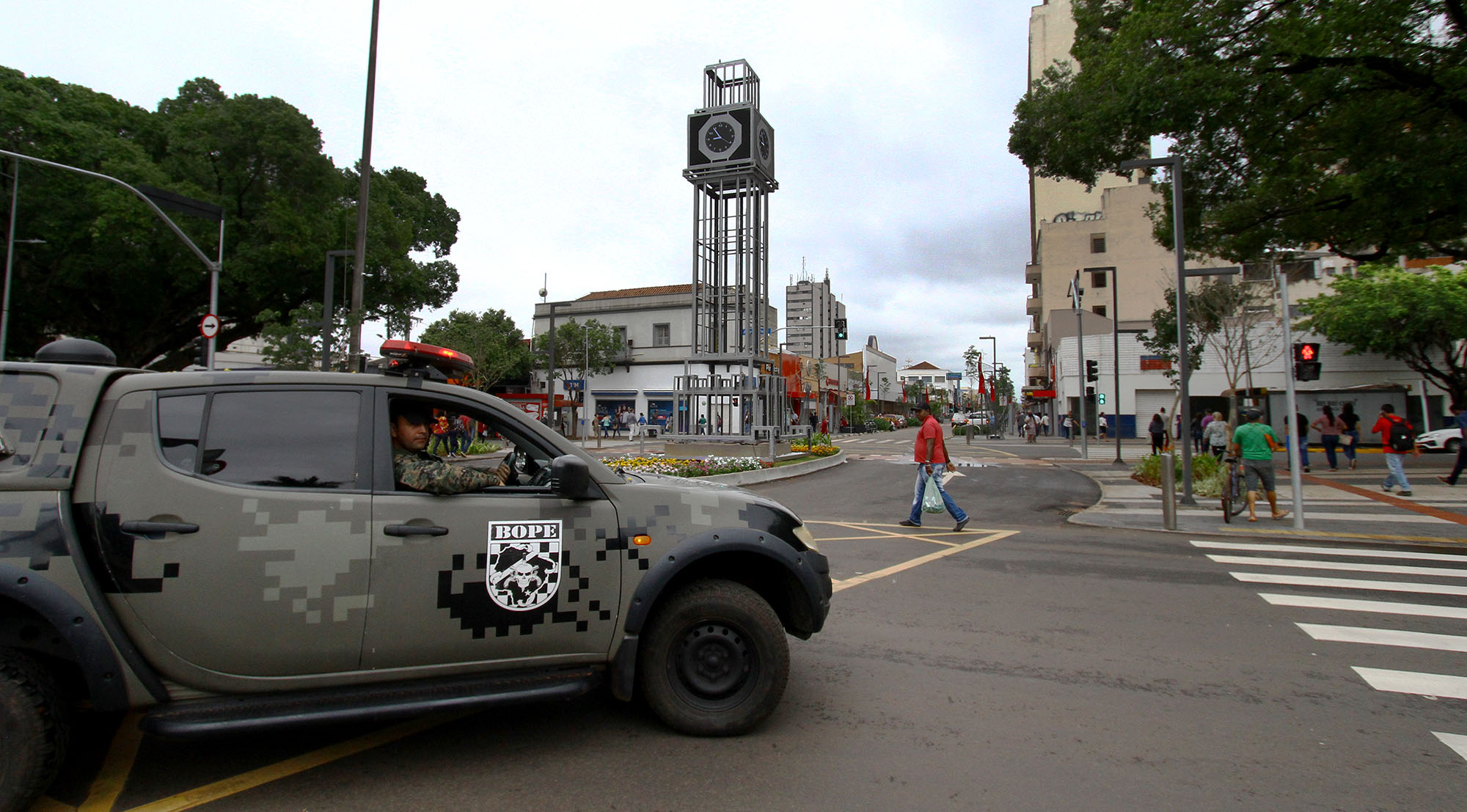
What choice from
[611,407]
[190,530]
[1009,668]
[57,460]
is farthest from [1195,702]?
[611,407]

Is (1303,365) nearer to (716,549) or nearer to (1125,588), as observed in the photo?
(1125,588)

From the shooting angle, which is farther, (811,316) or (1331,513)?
(811,316)

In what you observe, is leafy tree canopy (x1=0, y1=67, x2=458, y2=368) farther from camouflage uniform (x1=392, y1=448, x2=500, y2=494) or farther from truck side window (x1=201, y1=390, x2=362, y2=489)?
camouflage uniform (x1=392, y1=448, x2=500, y2=494)

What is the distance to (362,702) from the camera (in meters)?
3.00

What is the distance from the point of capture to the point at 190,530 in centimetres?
286

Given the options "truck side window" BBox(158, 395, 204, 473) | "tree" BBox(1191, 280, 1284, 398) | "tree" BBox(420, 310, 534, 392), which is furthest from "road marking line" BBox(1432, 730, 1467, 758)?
"tree" BBox(420, 310, 534, 392)

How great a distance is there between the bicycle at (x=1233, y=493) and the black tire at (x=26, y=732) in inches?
520

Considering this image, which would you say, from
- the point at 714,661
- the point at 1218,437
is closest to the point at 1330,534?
the point at 1218,437

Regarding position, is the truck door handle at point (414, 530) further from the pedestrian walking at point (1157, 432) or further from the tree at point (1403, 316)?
the tree at point (1403, 316)

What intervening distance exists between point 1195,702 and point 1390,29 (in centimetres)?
1186

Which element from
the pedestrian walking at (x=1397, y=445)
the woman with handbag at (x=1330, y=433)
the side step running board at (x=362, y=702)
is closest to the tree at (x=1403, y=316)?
the woman with handbag at (x=1330, y=433)

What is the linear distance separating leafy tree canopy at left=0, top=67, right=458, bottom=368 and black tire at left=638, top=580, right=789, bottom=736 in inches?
924

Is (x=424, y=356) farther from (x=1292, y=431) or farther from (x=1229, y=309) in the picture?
(x=1229, y=309)

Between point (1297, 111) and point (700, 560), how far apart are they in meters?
14.2
